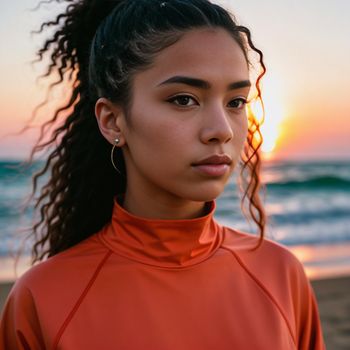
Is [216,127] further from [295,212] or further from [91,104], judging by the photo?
[295,212]

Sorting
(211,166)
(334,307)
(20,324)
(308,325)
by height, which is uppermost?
(211,166)

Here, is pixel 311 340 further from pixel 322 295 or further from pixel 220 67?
pixel 322 295

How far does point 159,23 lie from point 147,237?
2.20 feet

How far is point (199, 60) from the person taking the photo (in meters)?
1.84

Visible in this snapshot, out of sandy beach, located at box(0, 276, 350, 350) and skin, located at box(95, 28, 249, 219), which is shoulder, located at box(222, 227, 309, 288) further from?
sandy beach, located at box(0, 276, 350, 350)

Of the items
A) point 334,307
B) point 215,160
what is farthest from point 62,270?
point 334,307

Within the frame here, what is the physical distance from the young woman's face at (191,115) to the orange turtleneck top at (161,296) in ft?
0.74

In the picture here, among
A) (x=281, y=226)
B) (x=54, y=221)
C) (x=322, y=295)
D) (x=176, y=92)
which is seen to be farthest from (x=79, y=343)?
(x=281, y=226)

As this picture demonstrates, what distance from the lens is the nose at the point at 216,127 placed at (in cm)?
181

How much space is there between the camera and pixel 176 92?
6.02 feet

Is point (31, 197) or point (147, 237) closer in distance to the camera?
point (147, 237)

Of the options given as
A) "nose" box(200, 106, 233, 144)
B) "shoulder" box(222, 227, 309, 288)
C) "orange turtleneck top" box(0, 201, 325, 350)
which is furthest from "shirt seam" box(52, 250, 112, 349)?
"nose" box(200, 106, 233, 144)

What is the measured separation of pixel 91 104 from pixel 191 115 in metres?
0.57

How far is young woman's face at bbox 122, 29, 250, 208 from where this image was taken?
1.82 m
